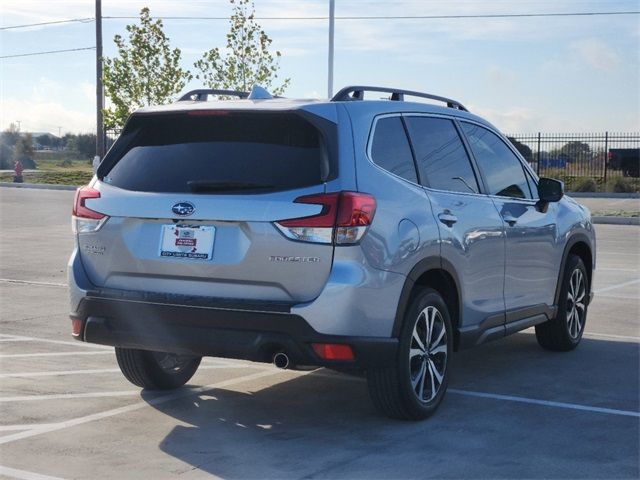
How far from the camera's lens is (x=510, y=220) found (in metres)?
7.64

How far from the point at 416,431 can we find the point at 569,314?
3063mm

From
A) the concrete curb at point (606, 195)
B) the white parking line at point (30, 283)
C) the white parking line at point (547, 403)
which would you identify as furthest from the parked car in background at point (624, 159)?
the white parking line at point (547, 403)

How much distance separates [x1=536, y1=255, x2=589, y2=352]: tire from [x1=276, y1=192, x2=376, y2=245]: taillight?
11.1 ft

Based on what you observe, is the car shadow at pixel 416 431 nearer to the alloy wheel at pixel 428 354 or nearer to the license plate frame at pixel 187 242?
the alloy wheel at pixel 428 354

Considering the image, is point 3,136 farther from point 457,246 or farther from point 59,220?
point 457,246

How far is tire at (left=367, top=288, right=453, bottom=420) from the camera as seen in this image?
→ 6188mm

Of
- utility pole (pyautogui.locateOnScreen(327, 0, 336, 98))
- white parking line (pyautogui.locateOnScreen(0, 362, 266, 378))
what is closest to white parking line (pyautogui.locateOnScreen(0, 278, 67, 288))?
white parking line (pyautogui.locateOnScreen(0, 362, 266, 378))

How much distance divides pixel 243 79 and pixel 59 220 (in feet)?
74.0

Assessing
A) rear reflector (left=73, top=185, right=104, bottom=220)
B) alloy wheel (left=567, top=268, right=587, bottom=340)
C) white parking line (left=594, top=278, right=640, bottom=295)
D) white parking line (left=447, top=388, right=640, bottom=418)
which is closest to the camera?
rear reflector (left=73, top=185, right=104, bottom=220)

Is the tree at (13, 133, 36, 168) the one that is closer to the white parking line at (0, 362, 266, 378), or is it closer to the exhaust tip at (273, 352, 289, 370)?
the white parking line at (0, 362, 266, 378)

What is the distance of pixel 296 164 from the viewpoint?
5953mm

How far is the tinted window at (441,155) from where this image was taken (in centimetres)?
682

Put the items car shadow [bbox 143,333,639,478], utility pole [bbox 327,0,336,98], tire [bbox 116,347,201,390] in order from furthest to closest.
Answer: utility pole [bbox 327,0,336,98] → tire [bbox 116,347,201,390] → car shadow [bbox 143,333,639,478]

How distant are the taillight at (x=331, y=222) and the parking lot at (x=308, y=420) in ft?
3.66
